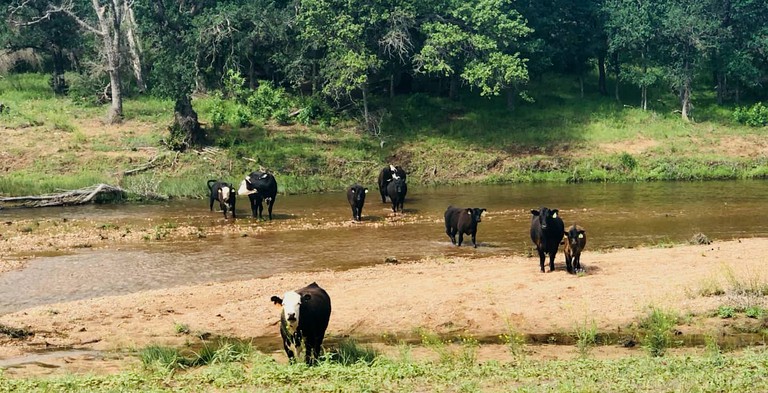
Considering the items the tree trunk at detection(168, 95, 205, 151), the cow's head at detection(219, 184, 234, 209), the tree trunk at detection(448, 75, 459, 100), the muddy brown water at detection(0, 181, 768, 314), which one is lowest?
the muddy brown water at detection(0, 181, 768, 314)

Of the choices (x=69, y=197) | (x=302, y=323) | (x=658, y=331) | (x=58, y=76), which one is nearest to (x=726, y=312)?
(x=658, y=331)

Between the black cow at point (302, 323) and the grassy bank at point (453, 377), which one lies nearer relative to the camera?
the grassy bank at point (453, 377)

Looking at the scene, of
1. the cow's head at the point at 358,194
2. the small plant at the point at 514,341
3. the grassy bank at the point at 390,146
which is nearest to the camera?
the small plant at the point at 514,341

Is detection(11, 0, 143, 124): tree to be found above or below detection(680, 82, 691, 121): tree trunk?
above

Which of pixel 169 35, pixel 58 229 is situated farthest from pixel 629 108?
pixel 58 229

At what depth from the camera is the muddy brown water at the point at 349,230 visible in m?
17.8

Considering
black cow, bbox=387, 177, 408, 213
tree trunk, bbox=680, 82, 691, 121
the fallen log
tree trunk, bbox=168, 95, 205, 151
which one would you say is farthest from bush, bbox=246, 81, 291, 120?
tree trunk, bbox=680, 82, 691, 121

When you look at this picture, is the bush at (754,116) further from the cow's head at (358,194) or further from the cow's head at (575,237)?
the cow's head at (575,237)

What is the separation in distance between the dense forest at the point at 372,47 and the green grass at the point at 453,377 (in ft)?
87.3

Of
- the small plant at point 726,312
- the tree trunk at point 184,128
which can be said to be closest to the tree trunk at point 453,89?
the tree trunk at point 184,128

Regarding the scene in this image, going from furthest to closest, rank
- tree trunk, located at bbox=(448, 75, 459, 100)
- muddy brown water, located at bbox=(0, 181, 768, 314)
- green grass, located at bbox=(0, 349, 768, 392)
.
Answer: tree trunk, located at bbox=(448, 75, 459, 100) → muddy brown water, located at bbox=(0, 181, 768, 314) → green grass, located at bbox=(0, 349, 768, 392)

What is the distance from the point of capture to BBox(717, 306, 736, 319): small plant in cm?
1265

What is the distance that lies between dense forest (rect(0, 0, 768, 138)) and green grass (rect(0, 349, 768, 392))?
26.6 m

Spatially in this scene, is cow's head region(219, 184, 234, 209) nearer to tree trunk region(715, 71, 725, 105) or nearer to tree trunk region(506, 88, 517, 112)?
tree trunk region(506, 88, 517, 112)
